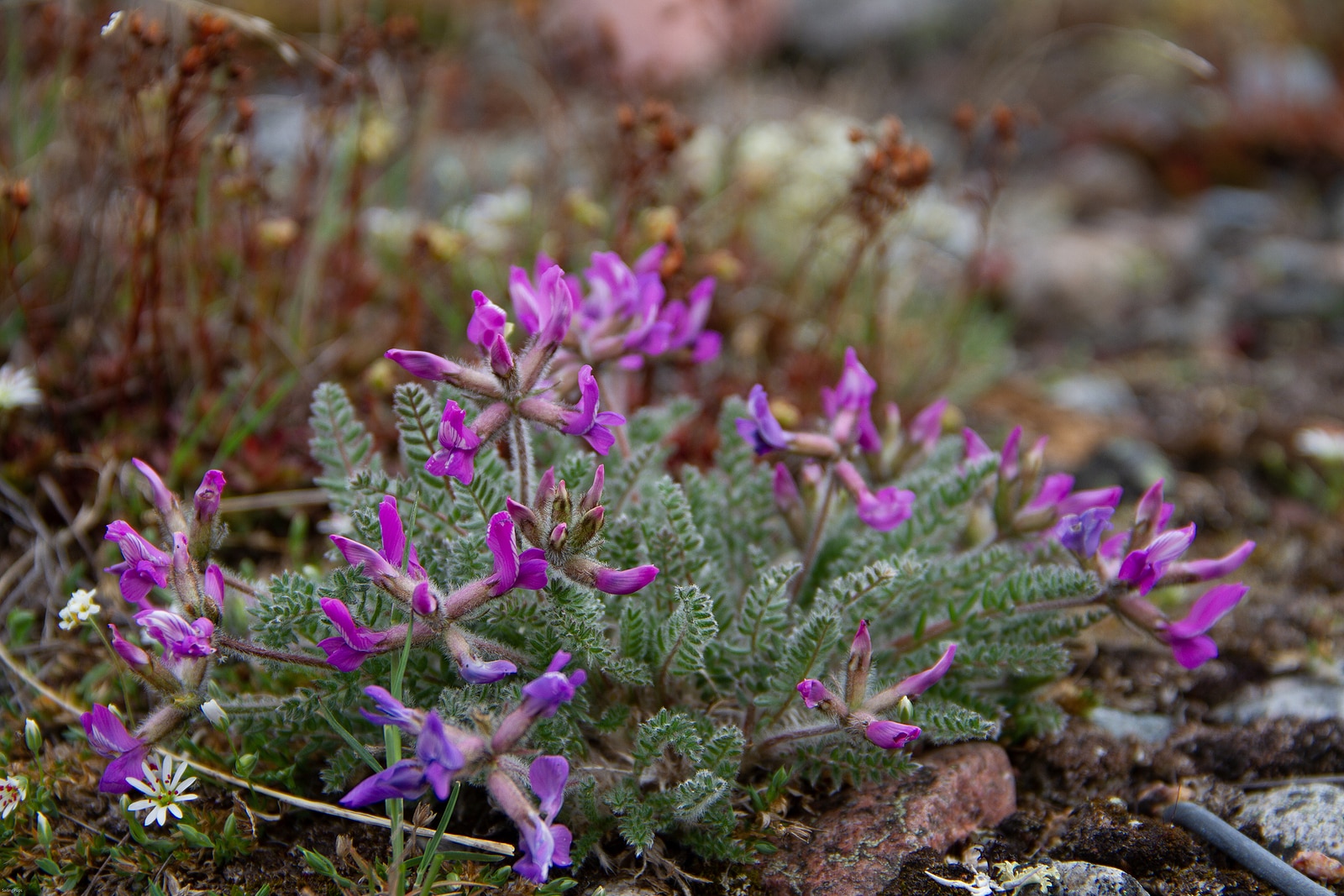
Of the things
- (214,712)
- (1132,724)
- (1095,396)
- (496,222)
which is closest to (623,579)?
(214,712)

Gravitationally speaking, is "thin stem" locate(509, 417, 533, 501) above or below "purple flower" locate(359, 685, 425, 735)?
above

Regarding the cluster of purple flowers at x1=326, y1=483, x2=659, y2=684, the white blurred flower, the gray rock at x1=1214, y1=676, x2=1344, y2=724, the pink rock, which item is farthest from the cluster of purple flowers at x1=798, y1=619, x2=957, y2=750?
the white blurred flower

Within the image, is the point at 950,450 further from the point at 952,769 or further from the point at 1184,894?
the point at 1184,894

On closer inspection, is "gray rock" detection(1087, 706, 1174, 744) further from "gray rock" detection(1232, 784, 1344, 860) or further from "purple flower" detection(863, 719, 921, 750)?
"purple flower" detection(863, 719, 921, 750)

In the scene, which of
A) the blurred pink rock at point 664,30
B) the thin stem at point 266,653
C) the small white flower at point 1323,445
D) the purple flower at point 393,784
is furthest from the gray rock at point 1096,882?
the blurred pink rock at point 664,30

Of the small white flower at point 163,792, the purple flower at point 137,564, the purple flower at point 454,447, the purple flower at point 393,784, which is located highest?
the purple flower at point 454,447

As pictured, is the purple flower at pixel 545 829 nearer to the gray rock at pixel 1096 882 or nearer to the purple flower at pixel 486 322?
the purple flower at pixel 486 322
